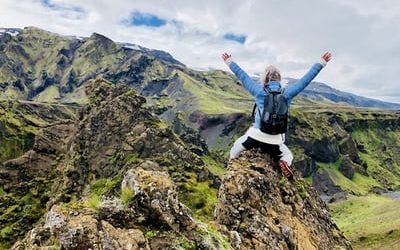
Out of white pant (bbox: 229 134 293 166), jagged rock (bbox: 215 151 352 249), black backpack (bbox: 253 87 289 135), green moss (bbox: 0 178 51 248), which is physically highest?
black backpack (bbox: 253 87 289 135)

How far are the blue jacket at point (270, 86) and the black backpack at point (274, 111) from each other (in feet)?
0.75

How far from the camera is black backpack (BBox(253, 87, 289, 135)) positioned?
21.4m

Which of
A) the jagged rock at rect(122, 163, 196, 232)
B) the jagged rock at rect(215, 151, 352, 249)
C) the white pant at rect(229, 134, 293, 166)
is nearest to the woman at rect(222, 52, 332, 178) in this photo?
the white pant at rect(229, 134, 293, 166)

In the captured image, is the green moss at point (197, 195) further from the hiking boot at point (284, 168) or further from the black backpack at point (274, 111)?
the black backpack at point (274, 111)

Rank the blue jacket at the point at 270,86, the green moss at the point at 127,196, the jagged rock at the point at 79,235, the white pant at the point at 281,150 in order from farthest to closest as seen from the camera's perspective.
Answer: the white pant at the point at 281,150 < the blue jacket at the point at 270,86 < the green moss at the point at 127,196 < the jagged rock at the point at 79,235

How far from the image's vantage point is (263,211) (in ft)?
78.0

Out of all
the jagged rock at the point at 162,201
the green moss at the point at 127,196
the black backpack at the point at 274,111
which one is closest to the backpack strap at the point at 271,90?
the black backpack at the point at 274,111

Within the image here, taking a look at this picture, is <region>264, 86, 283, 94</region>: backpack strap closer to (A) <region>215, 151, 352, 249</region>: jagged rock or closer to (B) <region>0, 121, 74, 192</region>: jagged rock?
(A) <region>215, 151, 352, 249</region>: jagged rock

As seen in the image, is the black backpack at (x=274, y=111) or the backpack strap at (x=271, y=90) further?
the backpack strap at (x=271, y=90)

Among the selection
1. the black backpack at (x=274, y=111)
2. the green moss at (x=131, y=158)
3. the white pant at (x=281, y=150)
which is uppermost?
the black backpack at (x=274, y=111)

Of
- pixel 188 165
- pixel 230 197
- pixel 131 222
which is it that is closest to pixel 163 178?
pixel 131 222

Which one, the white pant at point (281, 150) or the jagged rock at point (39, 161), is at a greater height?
the white pant at point (281, 150)

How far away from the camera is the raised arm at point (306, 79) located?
21953 mm

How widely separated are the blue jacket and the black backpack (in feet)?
0.75
